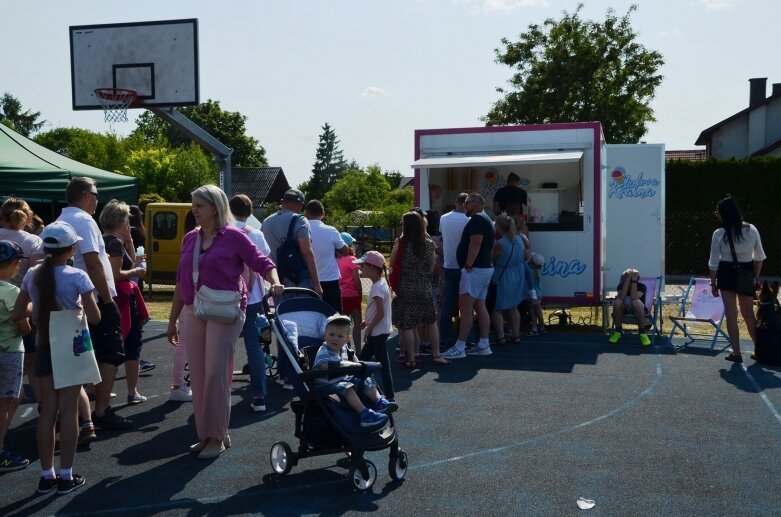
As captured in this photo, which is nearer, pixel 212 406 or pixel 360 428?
pixel 360 428

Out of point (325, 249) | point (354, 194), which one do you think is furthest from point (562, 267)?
point (354, 194)

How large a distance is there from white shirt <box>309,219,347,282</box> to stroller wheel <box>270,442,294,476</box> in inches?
120

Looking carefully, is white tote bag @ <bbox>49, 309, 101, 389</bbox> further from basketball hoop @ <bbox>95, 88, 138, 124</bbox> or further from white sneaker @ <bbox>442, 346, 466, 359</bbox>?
basketball hoop @ <bbox>95, 88, 138, 124</bbox>

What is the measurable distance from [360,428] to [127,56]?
13.9 meters

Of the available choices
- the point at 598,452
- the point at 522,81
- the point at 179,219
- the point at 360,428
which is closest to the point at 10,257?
the point at 360,428

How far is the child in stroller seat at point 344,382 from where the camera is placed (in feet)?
17.3

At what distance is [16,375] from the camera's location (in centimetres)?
534

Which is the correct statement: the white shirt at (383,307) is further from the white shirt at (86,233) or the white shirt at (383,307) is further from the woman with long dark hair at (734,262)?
the woman with long dark hair at (734,262)

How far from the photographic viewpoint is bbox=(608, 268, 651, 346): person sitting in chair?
11289 millimetres

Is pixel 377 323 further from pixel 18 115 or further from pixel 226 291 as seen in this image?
pixel 18 115

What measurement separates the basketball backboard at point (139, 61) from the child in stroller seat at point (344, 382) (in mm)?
12241

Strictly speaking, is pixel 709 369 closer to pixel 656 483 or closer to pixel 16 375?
pixel 656 483

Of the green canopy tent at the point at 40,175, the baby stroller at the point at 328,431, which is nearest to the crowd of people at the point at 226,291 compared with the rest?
the baby stroller at the point at 328,431

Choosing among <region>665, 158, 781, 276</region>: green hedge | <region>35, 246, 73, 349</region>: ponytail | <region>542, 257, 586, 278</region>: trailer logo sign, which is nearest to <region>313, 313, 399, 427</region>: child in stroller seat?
<region>35, 246, 73, 349</region>: ponytail
